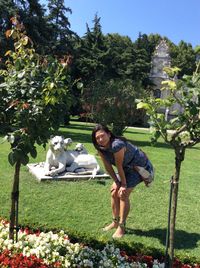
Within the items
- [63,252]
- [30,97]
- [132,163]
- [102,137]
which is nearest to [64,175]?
[132,163]

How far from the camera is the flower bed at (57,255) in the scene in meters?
4.38

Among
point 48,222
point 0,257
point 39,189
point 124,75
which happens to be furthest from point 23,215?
point 124,75

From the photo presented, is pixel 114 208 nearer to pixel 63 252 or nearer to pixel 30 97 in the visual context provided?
pixel 63 252

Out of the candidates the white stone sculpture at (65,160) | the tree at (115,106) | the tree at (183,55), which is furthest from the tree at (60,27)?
the tree at (183,55)

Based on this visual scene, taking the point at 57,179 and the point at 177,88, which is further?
the point at 57,179

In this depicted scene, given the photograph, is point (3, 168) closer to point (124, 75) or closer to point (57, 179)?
point (57, 179)

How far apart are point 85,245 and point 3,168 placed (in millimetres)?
6145

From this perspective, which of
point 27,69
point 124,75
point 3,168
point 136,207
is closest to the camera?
point 27,69

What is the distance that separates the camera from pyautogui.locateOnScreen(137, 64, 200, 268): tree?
3387 mm

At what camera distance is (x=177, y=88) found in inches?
136

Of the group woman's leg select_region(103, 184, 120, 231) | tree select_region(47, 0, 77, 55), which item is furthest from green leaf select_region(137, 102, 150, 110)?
tree select_region(47, 0, 77, 55)

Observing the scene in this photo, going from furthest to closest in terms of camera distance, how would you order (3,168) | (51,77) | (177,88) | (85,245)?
(3,168) < (85,245) < (51,77) < (177,88)

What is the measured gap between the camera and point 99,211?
755cm

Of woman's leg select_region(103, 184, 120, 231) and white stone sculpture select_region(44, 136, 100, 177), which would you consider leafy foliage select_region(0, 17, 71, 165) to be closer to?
woman's leg select_region(103, 184, 120, 231)
